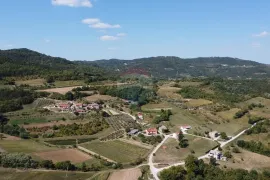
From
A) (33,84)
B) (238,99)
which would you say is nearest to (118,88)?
(33,84)

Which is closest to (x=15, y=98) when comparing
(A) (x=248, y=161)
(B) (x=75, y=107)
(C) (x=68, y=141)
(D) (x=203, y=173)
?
(B) (x=75, y=107)

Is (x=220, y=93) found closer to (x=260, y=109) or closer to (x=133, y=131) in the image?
(x=260, y=109)

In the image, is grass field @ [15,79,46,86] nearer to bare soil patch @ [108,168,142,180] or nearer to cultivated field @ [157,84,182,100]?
cultivated field @ [157,84,182,100]

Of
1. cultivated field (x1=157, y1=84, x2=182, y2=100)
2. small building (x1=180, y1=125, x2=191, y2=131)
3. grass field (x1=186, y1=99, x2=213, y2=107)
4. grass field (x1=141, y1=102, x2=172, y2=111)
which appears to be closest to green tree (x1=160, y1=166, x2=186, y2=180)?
small building (x1=180, y1=125, x2=191, y2=131)

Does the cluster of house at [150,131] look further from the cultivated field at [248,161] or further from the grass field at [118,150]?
the cultivated field at [248,161]

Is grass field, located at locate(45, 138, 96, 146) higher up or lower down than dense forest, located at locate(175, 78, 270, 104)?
lower down

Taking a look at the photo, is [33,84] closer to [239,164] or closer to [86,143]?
[86,143]
